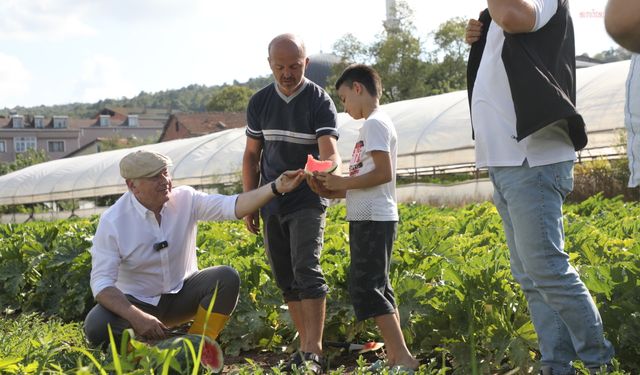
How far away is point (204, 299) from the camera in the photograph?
443 cm

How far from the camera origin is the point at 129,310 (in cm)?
397

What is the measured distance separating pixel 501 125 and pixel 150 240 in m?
2.05

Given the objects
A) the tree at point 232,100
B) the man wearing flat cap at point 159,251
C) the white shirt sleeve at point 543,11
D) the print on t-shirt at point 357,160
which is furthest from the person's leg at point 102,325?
the tree at point 232,100

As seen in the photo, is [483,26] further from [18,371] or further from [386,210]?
[18,371]

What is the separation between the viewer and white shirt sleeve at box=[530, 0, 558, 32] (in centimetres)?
311

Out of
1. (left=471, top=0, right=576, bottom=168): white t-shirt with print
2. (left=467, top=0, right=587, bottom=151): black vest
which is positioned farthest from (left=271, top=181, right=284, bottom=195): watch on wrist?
(left=467, top=0, right=587, bottom=151): black vest

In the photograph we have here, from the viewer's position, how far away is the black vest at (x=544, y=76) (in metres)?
3.06

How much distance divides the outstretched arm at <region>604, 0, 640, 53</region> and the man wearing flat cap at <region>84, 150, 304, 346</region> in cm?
234

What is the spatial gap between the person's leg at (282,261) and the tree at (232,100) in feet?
285

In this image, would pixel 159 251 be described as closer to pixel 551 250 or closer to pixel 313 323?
pixel 313 323

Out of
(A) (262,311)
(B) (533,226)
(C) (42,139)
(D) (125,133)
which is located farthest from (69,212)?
(D) (125,133)

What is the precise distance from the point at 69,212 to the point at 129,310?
29186mm

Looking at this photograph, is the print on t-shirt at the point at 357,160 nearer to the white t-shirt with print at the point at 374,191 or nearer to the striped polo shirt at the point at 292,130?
the white t-shirt with print at the point at 374,191

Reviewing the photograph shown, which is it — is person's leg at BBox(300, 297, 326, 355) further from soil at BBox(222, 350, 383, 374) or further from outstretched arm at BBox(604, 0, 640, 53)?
outstretched arm at BBox(604, 0, 640, 53)
